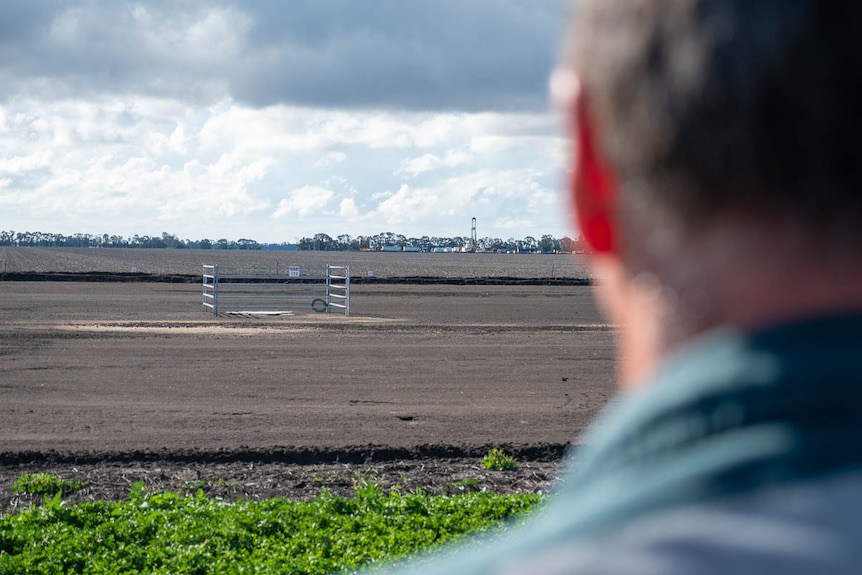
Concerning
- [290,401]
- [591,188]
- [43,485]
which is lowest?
[43,485]

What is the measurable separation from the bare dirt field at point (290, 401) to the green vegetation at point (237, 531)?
1.14 meters

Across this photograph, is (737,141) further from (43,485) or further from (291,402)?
(291,402)

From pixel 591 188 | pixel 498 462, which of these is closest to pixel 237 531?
pixel 498 462

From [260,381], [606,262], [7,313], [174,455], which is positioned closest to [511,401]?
[260,381]

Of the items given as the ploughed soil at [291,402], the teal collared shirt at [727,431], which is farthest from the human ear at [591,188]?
the ploughed soil at [291,402]

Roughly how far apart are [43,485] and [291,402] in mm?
5068

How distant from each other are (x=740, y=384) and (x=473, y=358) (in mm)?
18496

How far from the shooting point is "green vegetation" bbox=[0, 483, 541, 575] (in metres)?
6.60

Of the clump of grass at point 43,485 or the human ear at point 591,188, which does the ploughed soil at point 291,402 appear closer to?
the clump of grass at point 43,485

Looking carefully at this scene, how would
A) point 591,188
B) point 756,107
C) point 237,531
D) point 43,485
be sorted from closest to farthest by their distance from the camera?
point 756,107 < point 591,188 < point 237,531 < point 43,485

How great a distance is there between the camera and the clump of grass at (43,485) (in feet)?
29.6

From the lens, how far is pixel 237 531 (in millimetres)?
7152

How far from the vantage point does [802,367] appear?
2.50 ft

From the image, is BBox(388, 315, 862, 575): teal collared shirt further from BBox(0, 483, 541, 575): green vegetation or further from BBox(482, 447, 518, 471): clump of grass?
BBox(482, 447, 518, 471): clump of grass
